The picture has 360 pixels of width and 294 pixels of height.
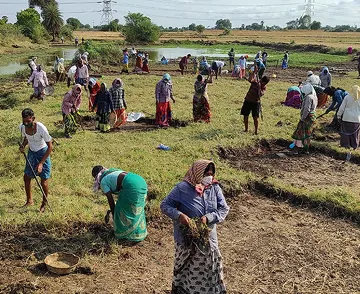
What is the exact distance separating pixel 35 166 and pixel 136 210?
191 cm

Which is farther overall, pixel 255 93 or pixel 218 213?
pixel 255 93

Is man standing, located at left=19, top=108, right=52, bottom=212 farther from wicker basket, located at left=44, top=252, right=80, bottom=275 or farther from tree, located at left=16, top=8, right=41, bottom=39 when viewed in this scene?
tree, located at left=16, top=8, right=41, bottom=39

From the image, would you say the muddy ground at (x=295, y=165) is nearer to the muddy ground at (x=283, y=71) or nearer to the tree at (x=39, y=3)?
the muddy ground at (x=283, y=71)

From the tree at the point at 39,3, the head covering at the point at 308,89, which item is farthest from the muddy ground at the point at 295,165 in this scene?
the tree at the point at 39,3

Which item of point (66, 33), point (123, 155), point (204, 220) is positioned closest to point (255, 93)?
point (123, 155)

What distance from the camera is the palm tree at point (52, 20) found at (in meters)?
62.9

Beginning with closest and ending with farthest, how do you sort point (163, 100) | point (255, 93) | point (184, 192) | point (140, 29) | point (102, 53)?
point (184, 192) → point (255, 93) → point (163, 100) → point (102, 53) → point (140, 29)

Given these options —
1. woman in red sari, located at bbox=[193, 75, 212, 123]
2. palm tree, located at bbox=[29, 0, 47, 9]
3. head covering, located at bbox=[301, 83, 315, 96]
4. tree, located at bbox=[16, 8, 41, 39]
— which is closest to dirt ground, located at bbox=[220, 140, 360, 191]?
head covering, located at bbox=[301, 83, 315, 96]

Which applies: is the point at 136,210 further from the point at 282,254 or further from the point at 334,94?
the point at 334,94

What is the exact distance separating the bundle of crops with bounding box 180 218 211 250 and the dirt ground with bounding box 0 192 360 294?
1.19 meters

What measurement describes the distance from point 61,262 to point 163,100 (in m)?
7.16

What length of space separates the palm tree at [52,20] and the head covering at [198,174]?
214 feet

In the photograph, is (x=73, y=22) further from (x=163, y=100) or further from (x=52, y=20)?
(x=163, y=100)

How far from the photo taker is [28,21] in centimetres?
5997
